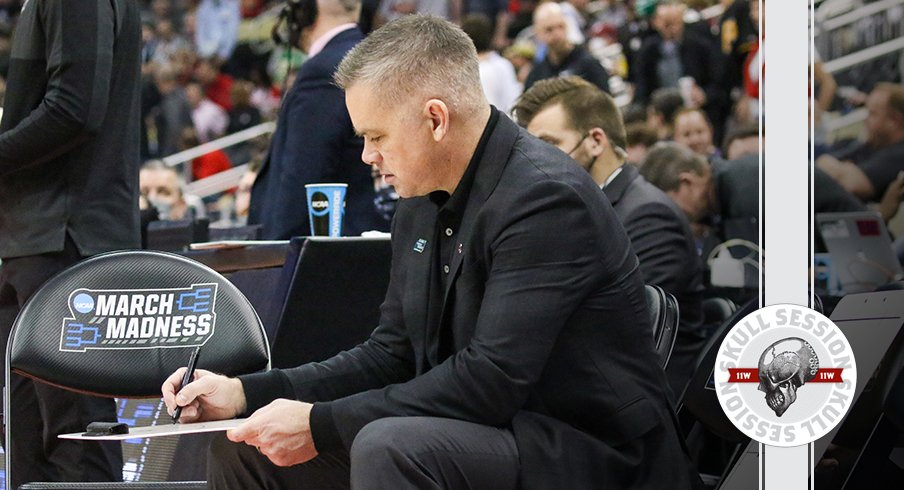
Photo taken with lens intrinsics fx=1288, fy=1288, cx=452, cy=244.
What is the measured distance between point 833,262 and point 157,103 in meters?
9.94

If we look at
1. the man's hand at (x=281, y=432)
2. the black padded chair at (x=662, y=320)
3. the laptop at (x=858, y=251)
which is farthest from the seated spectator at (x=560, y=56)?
the man's hand at (x=281, y=432)

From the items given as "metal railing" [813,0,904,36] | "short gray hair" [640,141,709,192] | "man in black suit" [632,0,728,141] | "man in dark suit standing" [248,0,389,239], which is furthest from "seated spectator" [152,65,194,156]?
"man in dark suit standing" [248,0,389,239]

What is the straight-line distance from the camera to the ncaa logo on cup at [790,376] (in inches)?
90.7

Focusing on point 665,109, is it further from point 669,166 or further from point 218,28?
point 218,28

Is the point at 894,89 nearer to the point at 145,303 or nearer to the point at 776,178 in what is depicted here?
the point at 776,178

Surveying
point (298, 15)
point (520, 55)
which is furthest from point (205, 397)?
point (520, 55)

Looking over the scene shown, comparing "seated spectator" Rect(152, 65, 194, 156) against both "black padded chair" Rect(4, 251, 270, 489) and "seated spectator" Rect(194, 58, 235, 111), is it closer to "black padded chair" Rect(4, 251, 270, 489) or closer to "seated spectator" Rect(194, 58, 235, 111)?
"seated spectator" Rect(194, 58, 235, 111)

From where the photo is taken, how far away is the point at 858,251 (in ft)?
11.2

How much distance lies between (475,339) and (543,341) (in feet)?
0.40

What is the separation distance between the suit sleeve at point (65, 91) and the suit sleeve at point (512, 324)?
4.43ft

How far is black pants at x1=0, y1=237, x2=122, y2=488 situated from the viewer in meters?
3.29

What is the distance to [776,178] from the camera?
2.27 m

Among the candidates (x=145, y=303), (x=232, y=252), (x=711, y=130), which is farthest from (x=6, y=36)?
(x=145, y=303)

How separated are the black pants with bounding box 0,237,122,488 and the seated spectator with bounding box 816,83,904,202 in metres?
2.46
